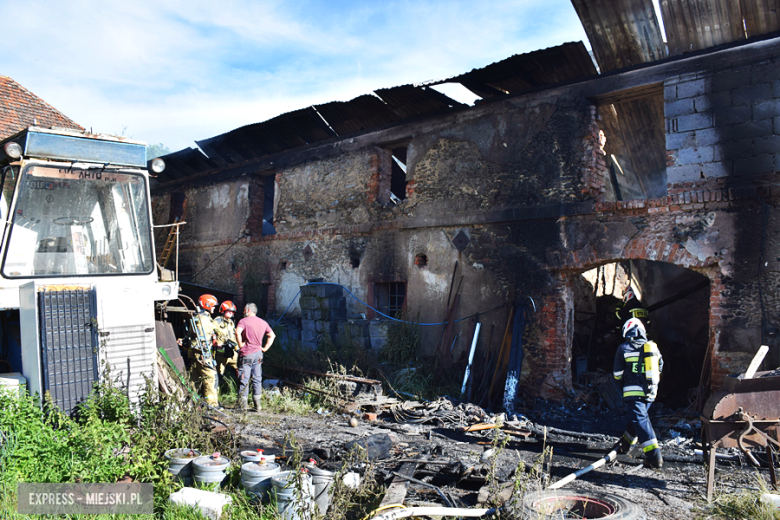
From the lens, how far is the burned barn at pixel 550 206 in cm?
684

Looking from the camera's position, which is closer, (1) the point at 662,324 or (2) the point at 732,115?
(2) the point at 732,115

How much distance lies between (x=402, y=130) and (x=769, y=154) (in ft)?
20.0

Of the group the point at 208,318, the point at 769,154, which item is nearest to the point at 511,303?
the point at 769,154

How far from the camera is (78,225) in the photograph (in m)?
4.89

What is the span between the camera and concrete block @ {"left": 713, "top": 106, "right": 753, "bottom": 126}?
6.85 m

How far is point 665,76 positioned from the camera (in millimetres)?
7496

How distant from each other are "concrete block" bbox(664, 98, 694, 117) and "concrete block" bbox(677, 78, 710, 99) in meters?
0.07

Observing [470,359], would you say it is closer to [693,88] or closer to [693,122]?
[693,122]

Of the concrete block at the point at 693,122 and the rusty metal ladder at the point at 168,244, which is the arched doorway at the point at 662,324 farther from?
the rusty metal ladder at the point at 168,244

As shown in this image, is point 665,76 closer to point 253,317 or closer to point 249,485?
point 253,317

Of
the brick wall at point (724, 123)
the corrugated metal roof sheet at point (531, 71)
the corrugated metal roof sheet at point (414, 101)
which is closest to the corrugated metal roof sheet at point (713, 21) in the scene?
the brick wall at point (724, 123)

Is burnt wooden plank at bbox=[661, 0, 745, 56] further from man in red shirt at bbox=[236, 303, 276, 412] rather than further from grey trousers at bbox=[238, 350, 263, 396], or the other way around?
grey trousers at bbox=[238, 350, 263, 396]

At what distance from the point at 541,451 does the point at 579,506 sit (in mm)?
1936

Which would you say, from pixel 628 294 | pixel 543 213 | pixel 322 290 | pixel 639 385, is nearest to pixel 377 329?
pixel 322 290
